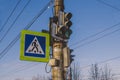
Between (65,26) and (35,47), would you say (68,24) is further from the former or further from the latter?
(35,47)

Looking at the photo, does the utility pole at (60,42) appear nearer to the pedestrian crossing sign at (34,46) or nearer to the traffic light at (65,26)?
the traffic light at (65,26)

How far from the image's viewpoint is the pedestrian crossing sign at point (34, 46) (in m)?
8.80

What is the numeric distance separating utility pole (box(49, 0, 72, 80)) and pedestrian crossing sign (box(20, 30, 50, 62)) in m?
0.24

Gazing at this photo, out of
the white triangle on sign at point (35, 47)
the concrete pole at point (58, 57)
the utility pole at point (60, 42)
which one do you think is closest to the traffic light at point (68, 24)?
the utility pole at point (60, 42)

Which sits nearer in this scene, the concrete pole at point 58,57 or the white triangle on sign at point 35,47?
the concrete pole at point 58,57

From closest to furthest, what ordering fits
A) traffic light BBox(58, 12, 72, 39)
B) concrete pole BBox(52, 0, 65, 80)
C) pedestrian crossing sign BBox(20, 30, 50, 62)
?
concrete pole BBox(52, 0, 65, 80)
traffic light BBox(58, 12, 72, 39)
pedestrian crossing sign BBox(20, 30, 50, 62)

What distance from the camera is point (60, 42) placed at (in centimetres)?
867

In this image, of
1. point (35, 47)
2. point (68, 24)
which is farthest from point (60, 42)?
point (35, 47)

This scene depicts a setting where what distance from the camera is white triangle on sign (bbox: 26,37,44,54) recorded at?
886 cm

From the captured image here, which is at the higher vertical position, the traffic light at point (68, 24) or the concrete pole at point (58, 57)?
the traffic light at point (68, 24)

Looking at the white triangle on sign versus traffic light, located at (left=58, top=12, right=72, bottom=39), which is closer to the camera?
traffic light, located at (left=58, top=12, right=72, bottom=39)

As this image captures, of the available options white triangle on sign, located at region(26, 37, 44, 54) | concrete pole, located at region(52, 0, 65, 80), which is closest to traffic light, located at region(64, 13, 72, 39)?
concrete pole, located at region(52, 0, 65, 80)

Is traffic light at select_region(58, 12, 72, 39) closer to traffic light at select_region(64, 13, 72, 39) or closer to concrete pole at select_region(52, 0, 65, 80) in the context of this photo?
traffic light at select_region(64, 13, 72, 39)

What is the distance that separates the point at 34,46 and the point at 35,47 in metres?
0.04
